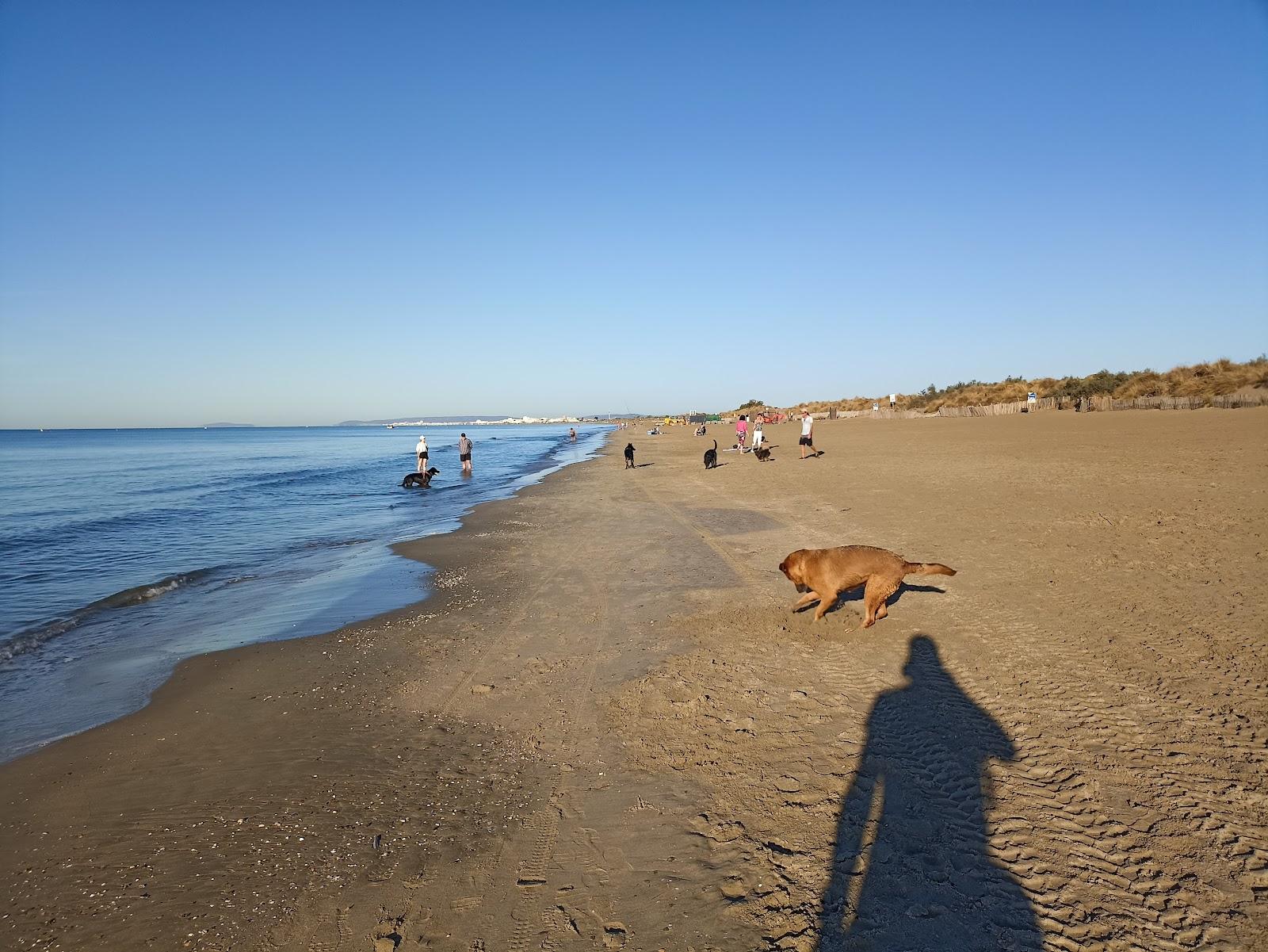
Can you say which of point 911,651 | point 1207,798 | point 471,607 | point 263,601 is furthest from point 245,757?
point 1207,798

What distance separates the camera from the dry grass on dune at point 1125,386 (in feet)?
99.9

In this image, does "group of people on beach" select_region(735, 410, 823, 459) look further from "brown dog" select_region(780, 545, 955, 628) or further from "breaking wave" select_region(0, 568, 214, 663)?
"breaking wave" select_region(0, 568, 214, 663)

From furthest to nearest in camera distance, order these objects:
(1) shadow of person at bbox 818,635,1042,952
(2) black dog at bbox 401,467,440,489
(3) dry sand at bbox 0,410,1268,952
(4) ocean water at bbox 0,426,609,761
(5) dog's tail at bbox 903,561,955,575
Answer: (2) black dog at bbox 401,467,440,489 < (5) dog's tail at bbox 903,561,955,575 < (4) ocean water at bbox 0,426,609,761 < (3) dry sand at bbox 0,410,1268,952 < (1) shadow of person at bbox 818,635,1042,952

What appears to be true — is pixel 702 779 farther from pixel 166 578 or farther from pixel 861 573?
pixel 166 578

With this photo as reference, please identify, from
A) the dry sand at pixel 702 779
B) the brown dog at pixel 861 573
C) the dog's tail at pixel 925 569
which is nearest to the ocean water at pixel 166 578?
the dry sand at pixel 702 779

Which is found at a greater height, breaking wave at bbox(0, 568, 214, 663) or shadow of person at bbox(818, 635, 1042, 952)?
shadow of person at bbox(818, 635, 1042, 952)

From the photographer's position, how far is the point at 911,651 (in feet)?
18.8

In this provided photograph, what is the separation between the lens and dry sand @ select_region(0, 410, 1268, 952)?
9.08 ft

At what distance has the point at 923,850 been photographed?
3059 millimetres

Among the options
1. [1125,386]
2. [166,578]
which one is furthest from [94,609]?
[1125,386]

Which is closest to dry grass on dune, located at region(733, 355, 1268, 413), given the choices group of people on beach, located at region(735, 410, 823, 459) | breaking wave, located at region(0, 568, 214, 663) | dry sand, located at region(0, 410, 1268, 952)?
group of people on beach, located at region(735, 410, 823, 459)

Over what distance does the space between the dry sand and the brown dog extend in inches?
14.3

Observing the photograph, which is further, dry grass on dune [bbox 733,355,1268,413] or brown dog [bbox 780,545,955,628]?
dry grass on dune [bbox 733,355,1268,413]

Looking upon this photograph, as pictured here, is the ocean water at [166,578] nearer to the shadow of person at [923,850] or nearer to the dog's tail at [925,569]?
the shadow of person at [923,850]
